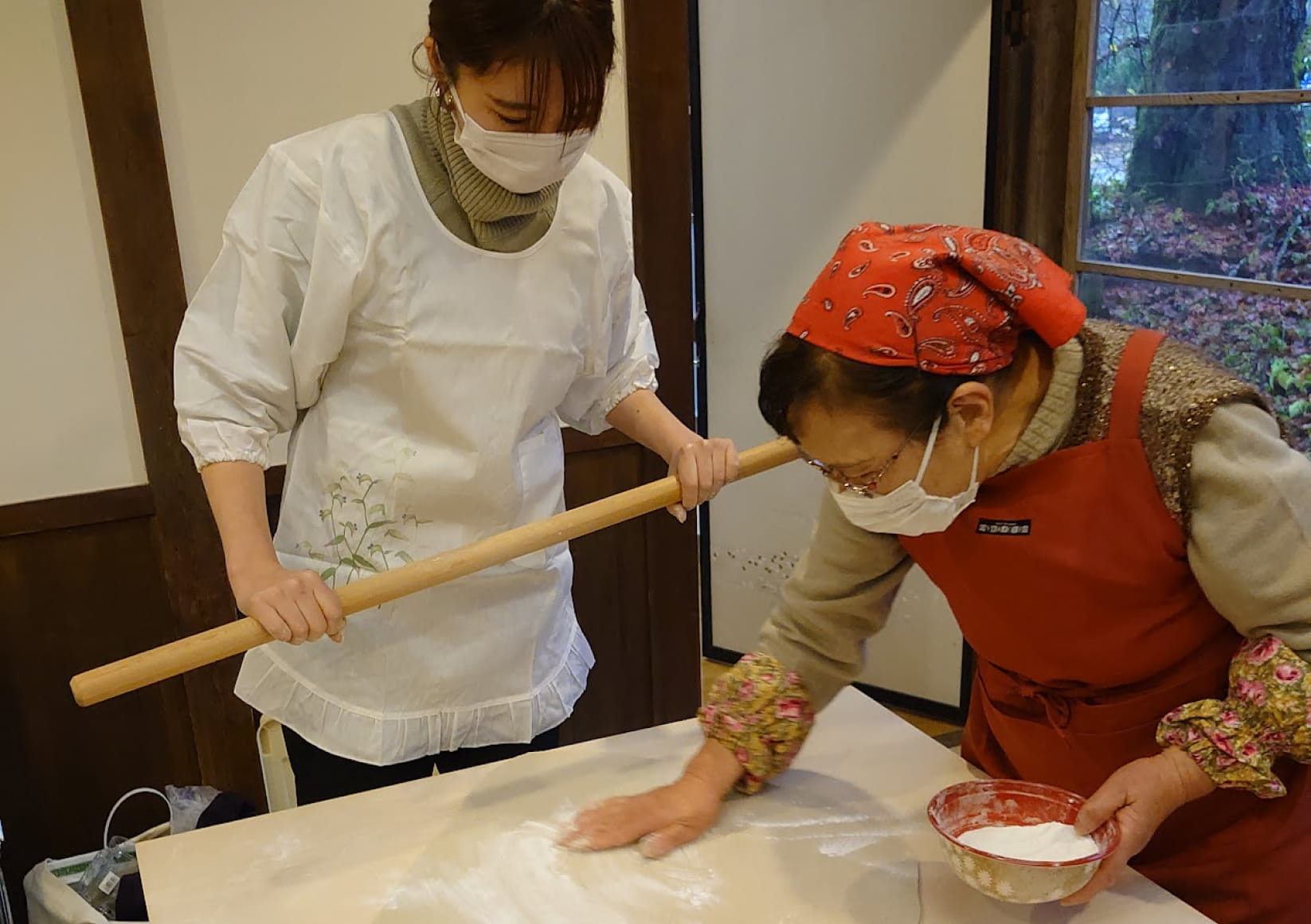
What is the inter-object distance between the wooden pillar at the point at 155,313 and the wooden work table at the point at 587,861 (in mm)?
864

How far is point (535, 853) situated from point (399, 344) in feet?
1.75

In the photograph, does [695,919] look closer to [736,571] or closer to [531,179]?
[531,179]

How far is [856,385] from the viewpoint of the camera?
900 millimetres

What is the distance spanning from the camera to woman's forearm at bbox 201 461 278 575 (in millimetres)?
1099

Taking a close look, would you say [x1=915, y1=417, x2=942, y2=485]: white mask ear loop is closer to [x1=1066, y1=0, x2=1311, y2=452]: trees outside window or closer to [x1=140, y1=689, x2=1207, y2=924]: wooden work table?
[x1=140, y1=689, x2=1207, y2=924]: wooden work table

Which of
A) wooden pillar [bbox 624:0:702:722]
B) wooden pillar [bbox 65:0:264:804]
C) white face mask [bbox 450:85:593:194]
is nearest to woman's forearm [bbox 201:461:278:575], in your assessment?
white face mask [bbox 450:85:593:194]

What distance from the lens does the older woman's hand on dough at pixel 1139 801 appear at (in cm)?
91

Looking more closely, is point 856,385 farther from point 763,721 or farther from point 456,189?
point 456,189

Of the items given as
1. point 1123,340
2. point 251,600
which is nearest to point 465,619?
point 251,600

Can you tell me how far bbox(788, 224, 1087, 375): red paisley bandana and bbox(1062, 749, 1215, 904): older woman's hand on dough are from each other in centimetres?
36

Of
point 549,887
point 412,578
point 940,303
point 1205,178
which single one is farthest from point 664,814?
point 1205,178

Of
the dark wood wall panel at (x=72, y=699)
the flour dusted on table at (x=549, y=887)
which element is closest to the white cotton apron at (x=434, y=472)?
the flour dusted on table at (x=549, y=887)

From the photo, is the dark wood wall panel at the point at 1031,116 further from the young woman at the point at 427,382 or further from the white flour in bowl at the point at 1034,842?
the white flour in bowl at the point at 1034,842

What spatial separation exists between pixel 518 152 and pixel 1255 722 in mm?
835
